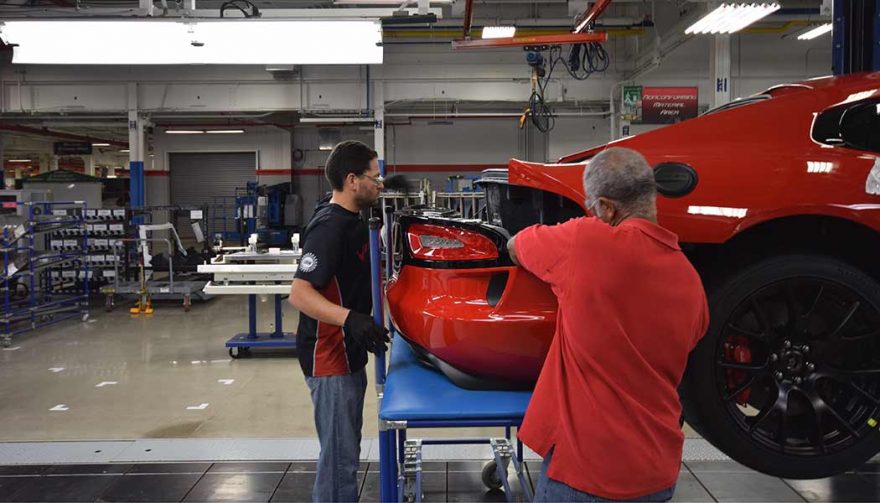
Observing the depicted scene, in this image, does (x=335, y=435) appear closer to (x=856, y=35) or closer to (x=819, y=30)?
(x=856, y=35)

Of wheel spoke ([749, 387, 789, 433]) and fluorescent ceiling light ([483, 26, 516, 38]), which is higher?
fluorescent ceiling light ([483, 26, 516, 38])

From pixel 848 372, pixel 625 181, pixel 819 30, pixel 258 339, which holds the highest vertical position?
pixel 819 30

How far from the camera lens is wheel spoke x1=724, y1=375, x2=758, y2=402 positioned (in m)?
1.95

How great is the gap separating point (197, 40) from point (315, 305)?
3.84m

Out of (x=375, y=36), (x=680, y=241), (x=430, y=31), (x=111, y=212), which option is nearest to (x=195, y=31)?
(x=375, y=36)

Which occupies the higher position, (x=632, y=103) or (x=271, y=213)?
(x=632, y=103)

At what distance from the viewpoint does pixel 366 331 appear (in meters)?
2.03

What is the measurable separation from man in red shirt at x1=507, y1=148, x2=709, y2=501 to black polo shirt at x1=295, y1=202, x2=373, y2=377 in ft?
3.40

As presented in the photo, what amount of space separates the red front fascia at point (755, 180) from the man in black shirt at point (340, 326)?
75 cm

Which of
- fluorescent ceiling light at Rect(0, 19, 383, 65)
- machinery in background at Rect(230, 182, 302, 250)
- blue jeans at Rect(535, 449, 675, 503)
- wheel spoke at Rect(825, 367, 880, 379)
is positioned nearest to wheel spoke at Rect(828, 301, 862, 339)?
wheel spoke at Rect(825, 367, 880, 379)

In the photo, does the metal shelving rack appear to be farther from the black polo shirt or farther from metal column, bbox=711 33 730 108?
metal column, bbox=711 33 730 108

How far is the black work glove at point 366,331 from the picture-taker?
2027 mm

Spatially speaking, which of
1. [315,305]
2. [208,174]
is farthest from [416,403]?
[208,174]

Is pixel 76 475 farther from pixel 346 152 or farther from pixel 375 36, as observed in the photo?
pixel 375 36
